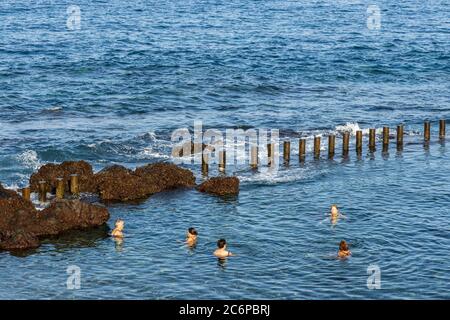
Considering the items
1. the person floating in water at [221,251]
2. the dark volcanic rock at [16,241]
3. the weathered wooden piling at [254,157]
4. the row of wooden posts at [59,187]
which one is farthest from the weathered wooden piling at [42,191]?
the weathered wooden piling at [254,157]

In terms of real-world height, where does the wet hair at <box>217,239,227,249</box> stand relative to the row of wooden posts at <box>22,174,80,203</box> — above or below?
below

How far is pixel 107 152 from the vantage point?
64.4 m

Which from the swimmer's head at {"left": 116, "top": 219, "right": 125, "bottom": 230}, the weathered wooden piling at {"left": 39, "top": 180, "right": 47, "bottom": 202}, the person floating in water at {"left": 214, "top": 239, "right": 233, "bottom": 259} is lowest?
the person floating in water at {"left": 214, "top": 239, "right": 233, "bottom": 259}

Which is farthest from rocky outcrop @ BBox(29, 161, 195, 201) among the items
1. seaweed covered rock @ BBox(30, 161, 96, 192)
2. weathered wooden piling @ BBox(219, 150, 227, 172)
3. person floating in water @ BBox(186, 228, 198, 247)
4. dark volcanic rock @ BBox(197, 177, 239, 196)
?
person floating in water @ BBox(186, 228, 198, 247)

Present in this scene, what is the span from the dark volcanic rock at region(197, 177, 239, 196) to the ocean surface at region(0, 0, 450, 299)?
2.38 ft

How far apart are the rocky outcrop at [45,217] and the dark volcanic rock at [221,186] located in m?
7.89

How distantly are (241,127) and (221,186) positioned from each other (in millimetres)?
20142

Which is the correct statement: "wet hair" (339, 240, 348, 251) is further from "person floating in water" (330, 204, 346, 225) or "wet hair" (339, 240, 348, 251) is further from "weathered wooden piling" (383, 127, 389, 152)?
"weathered wooden piling" (383, 127, 389, 152)

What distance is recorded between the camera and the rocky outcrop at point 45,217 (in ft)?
149

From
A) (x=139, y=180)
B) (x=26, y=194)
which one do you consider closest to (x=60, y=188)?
(x=26, y=194)

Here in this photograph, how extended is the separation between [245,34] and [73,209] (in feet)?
258

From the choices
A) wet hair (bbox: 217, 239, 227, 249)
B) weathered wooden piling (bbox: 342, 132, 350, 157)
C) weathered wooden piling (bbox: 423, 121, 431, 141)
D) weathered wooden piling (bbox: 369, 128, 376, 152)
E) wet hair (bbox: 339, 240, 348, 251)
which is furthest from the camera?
weathered wooden piling (bbox: 423, 121, 431, 141)

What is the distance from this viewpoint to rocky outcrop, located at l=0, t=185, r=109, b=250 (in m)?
45.5
